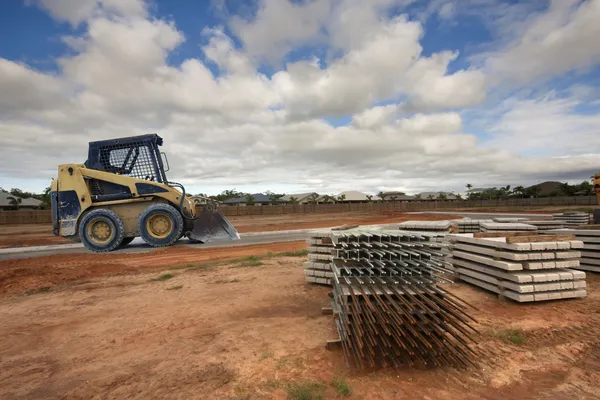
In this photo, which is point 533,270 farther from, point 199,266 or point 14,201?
point 14,201

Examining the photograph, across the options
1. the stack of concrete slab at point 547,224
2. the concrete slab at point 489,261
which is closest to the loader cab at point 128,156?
the concrete slab at point 489,261

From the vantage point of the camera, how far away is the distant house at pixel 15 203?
46.8m

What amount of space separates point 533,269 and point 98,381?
779cm

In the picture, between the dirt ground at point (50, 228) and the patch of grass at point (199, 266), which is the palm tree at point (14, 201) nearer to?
the dirt ground at point (50, 228)

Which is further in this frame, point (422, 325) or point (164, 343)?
point (164, 343)

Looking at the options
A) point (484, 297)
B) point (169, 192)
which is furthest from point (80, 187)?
point (484, 297)

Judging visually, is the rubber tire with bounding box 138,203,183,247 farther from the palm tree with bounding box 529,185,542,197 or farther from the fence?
the palm tree with bounding box 529,185,542,197

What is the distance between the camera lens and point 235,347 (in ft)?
15.0

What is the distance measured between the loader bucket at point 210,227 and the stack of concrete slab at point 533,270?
10778 millimetres

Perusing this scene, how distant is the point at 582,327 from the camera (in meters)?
5.27

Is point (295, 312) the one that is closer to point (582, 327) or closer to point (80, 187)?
→ point (582, 327)

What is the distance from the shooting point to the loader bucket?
14.2 meters

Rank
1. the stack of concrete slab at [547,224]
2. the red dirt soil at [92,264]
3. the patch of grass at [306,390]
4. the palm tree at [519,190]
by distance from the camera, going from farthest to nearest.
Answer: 1. the palm tree at [519,190]
2. the stack of concrete slab at [547,224]
3. the red dirt soil at [92,264]
4. the patch of grass at [306,390]

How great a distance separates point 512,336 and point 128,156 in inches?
546
